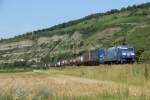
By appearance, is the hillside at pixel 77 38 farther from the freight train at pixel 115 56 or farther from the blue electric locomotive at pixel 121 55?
the blue electric locomotive at pixel 121 55

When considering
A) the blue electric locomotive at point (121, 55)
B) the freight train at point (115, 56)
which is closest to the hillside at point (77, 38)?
the freight train at point (115, 56)

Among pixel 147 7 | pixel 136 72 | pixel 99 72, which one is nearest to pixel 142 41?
pixel 99 72

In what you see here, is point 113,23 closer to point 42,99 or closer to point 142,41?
point 142,41

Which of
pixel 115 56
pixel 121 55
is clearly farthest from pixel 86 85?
pixel 115 56

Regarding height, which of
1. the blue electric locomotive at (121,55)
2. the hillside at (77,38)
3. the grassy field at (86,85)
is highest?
the hillside at (77,38)

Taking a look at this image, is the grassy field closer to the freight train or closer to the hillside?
the freight train

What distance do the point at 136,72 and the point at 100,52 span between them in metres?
41.5

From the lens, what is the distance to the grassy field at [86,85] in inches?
879

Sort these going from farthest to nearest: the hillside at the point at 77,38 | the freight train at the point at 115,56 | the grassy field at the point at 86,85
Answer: the hillside at the point at 77,38 < the freight train at the point at 115,56 < the grassy field at the point at 86,85

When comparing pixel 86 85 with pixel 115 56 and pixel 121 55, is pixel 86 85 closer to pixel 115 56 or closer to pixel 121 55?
pixel 121 55

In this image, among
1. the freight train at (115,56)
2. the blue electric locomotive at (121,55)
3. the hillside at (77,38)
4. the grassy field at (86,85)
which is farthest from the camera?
the hillside at (77,38)

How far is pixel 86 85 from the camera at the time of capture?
32.7 meters

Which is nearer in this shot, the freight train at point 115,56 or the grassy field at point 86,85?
the grassy field at point 86,85

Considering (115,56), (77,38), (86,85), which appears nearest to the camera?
(86,85)
